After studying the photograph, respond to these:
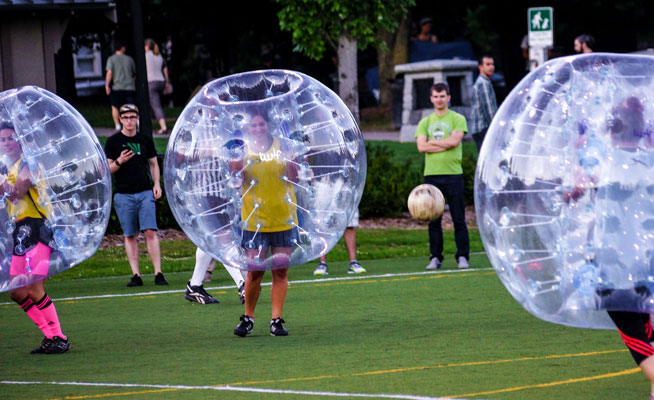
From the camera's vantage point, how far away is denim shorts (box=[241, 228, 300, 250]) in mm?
8648

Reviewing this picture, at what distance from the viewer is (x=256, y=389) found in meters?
7.41

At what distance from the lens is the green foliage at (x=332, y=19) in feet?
70.3

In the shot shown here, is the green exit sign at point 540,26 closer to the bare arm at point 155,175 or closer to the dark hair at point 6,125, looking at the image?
the bare arm at point 155,175

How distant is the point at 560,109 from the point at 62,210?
12.3 feet

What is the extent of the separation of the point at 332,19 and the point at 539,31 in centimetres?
400

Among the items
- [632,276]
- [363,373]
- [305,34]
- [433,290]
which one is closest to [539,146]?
[632,276]

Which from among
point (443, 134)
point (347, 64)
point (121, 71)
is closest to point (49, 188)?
point (443, 134)

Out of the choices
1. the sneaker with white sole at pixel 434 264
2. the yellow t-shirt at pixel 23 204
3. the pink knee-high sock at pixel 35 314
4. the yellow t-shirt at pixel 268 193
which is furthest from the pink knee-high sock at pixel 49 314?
the sneaker with white sole at pixel 434 264

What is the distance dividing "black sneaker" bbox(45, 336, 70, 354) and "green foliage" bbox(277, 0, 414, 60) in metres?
12.8

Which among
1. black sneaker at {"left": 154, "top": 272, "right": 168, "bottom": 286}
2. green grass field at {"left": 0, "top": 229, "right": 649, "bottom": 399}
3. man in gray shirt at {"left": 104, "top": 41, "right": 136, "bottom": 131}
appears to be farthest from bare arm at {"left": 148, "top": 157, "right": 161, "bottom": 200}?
man in gray shirt at {"left": 104, "top": 41, "right": 136, "bottom": 131}

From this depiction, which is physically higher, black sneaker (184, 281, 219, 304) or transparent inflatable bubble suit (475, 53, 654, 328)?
transparent inflatable bubble suit (475, 53, 654, 328)

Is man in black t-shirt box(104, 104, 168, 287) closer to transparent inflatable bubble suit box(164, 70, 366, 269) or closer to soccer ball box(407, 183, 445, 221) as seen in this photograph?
soccer ball box(407, 183, 445, 221)

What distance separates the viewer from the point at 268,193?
8492 mm

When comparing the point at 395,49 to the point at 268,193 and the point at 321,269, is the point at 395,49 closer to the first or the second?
the point at 321,269
